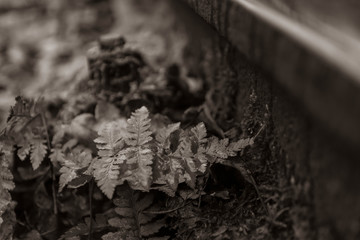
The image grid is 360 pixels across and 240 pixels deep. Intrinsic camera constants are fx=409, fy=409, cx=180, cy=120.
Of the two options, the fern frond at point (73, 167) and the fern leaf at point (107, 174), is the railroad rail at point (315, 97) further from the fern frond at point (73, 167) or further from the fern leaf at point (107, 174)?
the fern frond at point (73, 167)

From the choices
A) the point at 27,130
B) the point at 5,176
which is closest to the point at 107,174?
the point at 5,176

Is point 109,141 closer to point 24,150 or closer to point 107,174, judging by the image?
point 107,174

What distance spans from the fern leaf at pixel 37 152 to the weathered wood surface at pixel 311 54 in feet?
2.96

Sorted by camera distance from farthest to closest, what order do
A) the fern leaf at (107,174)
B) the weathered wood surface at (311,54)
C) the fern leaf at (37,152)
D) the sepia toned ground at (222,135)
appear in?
the fern leaf at (37,152) < the fern leaf at (107,174) < the sepia toned ground at (222,135) < the weathered wood surface at (311,54)

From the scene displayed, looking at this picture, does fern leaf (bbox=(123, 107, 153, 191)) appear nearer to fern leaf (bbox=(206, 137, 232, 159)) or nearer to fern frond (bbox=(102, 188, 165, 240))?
fern frond (bbox=(102, 188, 165, 240))

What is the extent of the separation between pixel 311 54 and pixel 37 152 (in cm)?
120

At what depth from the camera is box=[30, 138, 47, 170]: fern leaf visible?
164 cm

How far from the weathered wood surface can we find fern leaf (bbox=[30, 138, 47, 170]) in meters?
0.90

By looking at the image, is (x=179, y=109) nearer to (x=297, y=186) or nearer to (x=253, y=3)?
(x=253, y=3)

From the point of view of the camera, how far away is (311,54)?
883 millimetres

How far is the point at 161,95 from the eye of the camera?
2.23 meters

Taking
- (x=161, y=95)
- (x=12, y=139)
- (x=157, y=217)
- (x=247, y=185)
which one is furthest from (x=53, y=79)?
(x=247, y=185)

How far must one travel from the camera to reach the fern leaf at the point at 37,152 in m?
1.64

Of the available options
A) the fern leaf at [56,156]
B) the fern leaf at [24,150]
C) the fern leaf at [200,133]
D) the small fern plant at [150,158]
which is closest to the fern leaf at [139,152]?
the small fern plant at [150,158]
